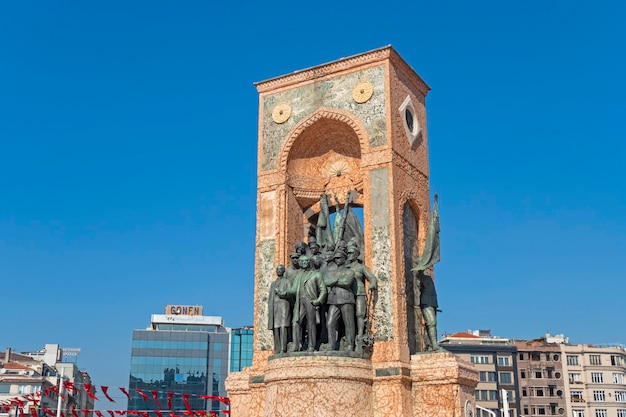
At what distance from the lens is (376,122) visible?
63.5 feet

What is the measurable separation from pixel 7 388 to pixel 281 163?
51.6 meters

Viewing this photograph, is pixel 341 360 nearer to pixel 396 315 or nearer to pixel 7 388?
pixel 396 315

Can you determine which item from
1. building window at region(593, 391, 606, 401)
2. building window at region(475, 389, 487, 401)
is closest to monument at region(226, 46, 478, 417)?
building window at region(475, 389, 487, 401)

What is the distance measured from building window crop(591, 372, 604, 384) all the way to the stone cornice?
59.2 m

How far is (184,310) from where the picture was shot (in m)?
96.4

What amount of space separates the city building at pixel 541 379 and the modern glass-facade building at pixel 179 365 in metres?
32.6

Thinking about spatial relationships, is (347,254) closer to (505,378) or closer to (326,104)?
(326,104)

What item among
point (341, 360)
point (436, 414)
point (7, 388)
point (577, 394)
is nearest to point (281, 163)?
point (341, 360)

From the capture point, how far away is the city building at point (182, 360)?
272 feet

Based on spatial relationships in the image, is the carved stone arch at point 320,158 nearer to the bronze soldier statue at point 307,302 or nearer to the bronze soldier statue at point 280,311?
the bronze soldier statue at point 280,311

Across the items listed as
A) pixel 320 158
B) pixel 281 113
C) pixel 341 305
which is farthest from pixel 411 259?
pixel 281 113

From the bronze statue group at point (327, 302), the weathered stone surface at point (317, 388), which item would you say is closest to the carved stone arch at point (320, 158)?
the bronze statue group at point (327, 302)

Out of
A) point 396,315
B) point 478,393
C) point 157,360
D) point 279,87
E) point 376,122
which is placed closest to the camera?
point 396,315

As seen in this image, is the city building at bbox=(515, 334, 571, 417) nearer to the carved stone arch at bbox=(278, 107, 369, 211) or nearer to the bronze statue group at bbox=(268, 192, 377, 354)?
the carved stone arch at bbox=(278, 107, 369, 211)
